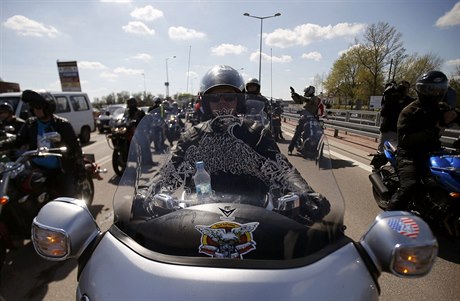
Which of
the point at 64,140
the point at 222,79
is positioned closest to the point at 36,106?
the point at 64,140

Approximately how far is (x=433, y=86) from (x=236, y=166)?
2914mm

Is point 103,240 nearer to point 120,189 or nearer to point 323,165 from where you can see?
point 120,189

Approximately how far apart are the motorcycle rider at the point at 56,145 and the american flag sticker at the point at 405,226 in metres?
3.64

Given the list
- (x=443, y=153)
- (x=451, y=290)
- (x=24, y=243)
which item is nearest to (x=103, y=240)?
(x=451, y=290)

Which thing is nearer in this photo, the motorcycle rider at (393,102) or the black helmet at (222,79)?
the black helmet at (222,79)

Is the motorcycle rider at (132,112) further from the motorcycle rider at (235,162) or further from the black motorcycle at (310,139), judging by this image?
the black motorcycle at (310,139)

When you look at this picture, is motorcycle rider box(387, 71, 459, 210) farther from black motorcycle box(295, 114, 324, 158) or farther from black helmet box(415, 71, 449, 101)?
Result: black motorcycle box(295, 114, 324, 158)

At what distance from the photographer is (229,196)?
143cm

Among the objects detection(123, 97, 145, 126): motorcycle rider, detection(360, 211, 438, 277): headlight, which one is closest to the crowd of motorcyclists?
detection(360, 211, 438, 277): headlight

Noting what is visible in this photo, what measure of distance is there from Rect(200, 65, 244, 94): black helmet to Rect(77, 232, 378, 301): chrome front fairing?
178cm

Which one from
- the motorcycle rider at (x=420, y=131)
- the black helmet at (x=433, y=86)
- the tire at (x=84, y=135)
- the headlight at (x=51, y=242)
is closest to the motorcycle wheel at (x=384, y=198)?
the motorcycle rider at (x=420, y=131)

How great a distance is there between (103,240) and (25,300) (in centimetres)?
188

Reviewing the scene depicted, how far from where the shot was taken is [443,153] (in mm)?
3266

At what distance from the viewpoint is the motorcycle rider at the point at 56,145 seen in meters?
3.60
